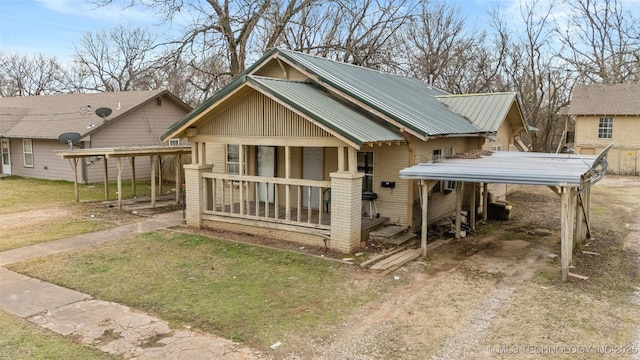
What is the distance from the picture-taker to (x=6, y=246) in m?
11.2

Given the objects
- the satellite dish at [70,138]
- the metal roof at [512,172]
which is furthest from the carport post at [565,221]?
the satellite dish at [70,138]

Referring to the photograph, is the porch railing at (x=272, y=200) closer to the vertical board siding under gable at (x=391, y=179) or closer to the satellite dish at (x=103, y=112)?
the vertical board siding under gable at (x=391, y=179)

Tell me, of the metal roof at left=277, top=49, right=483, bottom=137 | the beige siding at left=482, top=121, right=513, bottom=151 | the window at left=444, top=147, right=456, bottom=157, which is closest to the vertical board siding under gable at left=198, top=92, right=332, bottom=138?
the metal roof at left=277, top=49, right=483, bottom=137

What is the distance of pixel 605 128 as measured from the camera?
101 feet

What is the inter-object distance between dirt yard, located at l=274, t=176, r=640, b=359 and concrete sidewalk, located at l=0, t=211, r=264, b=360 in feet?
3.62

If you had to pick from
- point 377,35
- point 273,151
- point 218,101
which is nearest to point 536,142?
point 377,35

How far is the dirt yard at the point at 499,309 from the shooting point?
241 inches

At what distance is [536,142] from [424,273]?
35.2 meters

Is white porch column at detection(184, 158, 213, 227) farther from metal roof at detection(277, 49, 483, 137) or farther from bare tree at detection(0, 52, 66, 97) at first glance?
bare tree at detection(0, 52, 66, 97)

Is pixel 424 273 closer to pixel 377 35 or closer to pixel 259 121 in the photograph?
pixel 259 121

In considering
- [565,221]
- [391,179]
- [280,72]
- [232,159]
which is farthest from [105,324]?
[280,72]

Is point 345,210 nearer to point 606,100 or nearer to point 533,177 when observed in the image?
point 533,177

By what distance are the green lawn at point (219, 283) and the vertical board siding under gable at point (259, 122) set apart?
9.40 ft

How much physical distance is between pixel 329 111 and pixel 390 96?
390cm
